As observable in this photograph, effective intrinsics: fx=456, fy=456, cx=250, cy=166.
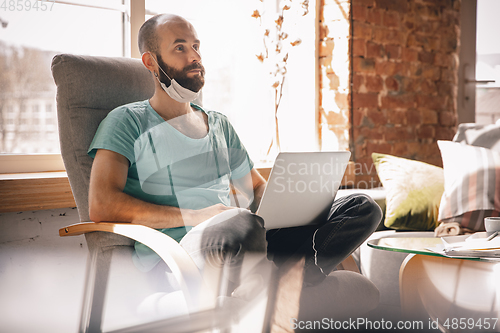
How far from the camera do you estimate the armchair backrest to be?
1256 millimetres

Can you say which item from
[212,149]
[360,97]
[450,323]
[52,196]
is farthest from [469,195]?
[52,196]

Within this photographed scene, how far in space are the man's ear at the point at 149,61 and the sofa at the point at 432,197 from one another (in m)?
1.00

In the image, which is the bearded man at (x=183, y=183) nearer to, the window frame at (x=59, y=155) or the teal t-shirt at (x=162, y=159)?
the teal t-shirt at (x=162, y=159)

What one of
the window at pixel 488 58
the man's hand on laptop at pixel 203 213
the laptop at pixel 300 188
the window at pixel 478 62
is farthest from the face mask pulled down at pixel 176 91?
the window at pixel 488 58

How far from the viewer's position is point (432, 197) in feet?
5.96

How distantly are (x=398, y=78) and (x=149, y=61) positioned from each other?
62.7 inches

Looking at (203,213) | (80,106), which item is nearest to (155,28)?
(80,106)

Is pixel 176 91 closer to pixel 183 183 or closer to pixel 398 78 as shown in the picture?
pixel 183 183

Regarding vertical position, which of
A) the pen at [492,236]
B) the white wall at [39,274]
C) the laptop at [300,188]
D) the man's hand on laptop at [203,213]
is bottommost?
the white wall at [39,274]

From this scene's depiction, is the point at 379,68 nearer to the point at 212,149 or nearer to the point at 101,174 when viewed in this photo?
the point at 212,149

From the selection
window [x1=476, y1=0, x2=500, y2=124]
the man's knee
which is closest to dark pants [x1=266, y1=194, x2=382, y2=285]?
the man's knee

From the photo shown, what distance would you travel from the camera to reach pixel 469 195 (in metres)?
1.72

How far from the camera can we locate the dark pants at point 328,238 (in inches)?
45.9

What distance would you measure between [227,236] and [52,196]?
746mm
